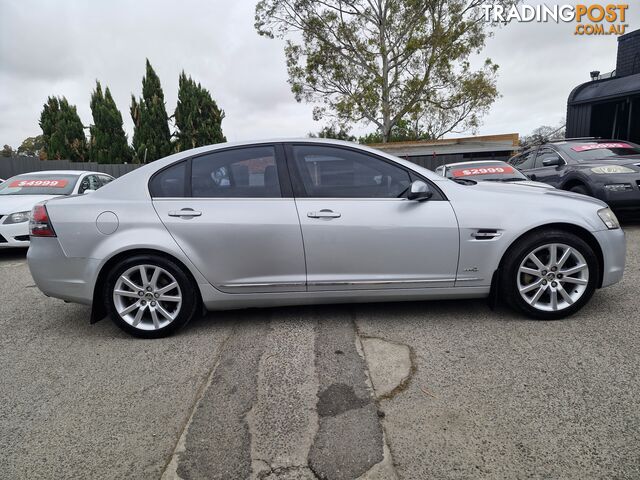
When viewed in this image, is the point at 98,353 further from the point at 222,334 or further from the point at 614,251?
the point at 614,251

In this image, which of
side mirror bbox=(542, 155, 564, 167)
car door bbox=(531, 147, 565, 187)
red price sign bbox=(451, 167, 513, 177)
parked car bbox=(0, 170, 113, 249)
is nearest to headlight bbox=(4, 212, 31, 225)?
parked car bbox=(0, 170, 113, 249)

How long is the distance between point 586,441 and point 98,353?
120 inches

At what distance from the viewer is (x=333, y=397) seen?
230 cm

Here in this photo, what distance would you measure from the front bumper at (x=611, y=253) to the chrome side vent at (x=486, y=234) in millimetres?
806

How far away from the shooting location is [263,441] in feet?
6.40

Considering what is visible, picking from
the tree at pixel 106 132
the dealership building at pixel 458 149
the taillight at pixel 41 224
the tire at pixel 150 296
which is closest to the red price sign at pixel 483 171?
the tire at pixel 150 296

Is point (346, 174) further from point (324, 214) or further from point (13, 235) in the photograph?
point (13, 235)

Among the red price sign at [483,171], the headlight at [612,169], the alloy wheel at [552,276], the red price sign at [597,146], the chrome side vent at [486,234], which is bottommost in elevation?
the alloy wheel at [552,276]

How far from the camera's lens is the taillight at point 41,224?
10.2ft

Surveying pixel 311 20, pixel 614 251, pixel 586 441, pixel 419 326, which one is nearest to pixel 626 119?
pixel 614 251

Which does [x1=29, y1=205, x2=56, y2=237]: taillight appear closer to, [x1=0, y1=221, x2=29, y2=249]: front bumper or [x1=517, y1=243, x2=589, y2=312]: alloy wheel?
[x1=517, y1=243, x2=589, y2=312]: alloy wheel

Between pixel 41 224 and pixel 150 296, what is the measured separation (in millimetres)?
991

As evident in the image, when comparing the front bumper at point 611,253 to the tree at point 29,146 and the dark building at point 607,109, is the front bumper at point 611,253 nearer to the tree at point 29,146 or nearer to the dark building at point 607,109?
the dark building at point 607,109

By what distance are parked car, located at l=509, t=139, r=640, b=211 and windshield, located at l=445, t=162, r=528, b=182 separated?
0.63m
